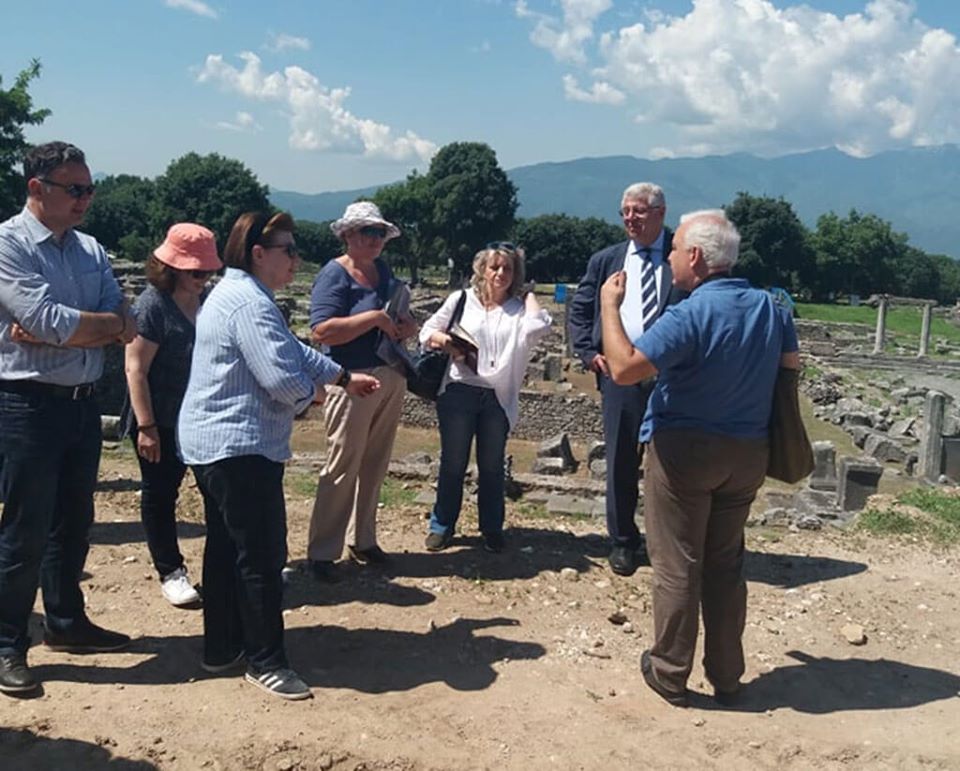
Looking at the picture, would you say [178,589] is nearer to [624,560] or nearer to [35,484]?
[35,484]

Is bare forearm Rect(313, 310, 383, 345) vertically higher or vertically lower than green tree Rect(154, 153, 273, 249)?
lower

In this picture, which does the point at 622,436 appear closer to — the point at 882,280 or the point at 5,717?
the point at 5,717

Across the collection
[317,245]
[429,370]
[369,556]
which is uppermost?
[317,245]

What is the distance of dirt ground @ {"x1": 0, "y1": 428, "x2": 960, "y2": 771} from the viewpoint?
3.53 meters

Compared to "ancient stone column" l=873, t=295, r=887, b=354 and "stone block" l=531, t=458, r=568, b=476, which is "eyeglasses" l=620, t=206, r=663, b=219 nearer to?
"stone block" l=531, t=458, r=568, b=476

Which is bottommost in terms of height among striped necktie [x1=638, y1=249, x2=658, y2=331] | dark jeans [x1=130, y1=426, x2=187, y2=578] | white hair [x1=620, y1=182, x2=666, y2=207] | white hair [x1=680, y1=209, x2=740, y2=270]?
dark jeans [x1=130, y1=426, x2=187, y2=578]

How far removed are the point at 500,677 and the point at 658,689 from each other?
77 centimetres

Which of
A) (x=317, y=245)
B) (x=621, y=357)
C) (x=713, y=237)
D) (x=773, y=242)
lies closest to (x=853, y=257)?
(x=773, y=242)

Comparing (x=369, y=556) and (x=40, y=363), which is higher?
(x=40, y=363)

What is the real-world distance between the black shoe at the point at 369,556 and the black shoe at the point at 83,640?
A: 163cm

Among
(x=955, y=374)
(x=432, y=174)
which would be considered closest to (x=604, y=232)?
(x=432, y=174)

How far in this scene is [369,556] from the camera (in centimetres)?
552

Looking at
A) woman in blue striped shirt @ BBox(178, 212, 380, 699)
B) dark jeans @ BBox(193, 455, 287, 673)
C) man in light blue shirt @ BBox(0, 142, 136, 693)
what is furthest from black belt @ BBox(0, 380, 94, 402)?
dark jeans @ BBox(193, 455, 287, 673)

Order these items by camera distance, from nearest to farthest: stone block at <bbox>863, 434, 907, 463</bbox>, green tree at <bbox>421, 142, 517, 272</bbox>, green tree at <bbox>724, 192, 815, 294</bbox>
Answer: stone block at <bbox>863, 434, 907, 463</bbox> < green tree at <bbox>724, 192, 815, 294</bbox> < green tree at <bbox>421, 142, 517, 272</bbox>
